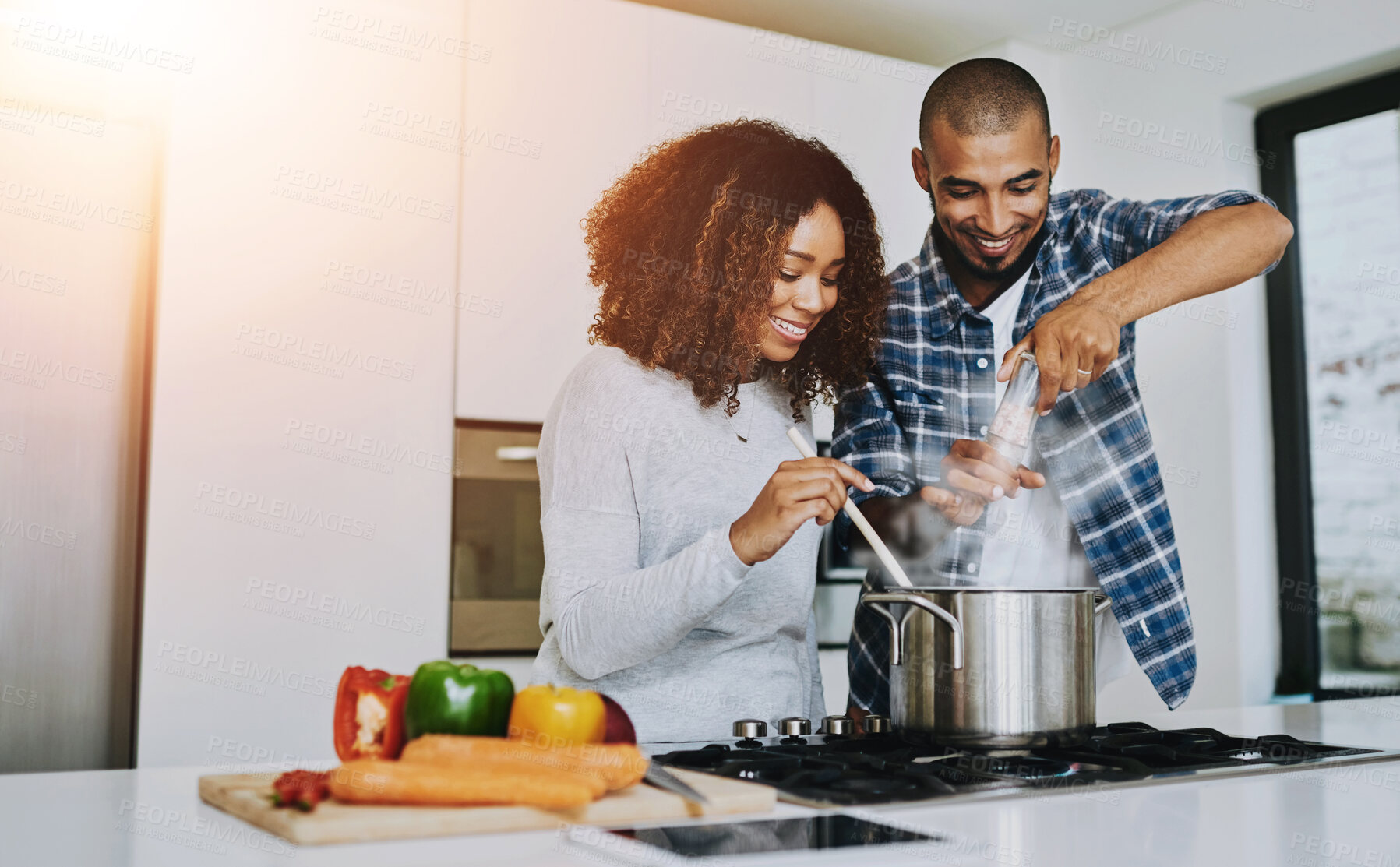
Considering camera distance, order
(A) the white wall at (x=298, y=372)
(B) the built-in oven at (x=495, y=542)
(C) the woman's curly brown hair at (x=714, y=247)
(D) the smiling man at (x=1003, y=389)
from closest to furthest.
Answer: (C) the woman's curly brown hair at (x=714, y=247)
(D) the smiling man at (x=1003, y=389)
(A) the white wall at (x=298, y=372)
(B) the built-in oven at (x=495, y=542)

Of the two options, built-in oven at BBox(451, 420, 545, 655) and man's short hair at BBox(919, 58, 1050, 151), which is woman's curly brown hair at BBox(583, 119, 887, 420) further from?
built-in oven at BBox(451, 420, 545, 655)

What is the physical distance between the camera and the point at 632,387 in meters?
1.45

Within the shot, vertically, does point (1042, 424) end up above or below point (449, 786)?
above

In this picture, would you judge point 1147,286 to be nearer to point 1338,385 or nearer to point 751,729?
point 751,729

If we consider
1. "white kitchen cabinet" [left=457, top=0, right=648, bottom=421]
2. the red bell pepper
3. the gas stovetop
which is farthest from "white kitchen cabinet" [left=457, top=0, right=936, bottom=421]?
the red bell pepper

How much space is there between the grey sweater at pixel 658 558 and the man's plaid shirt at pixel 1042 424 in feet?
1.20

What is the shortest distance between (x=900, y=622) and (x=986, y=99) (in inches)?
44.8

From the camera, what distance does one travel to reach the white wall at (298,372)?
213 cm

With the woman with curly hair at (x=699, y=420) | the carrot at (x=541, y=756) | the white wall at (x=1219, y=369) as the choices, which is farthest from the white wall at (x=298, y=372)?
the white wall at (x=1219, y=369)

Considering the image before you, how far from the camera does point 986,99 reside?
1.95 m

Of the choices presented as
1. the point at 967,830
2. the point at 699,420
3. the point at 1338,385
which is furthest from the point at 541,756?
the point at 1338,385

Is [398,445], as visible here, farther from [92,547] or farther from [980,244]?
[980,244]

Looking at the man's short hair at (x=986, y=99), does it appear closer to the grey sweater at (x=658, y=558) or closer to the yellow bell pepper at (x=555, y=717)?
the grey sweater at (x=658, y=558)

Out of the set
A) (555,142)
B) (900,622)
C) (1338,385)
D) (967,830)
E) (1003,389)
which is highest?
(555,142)
